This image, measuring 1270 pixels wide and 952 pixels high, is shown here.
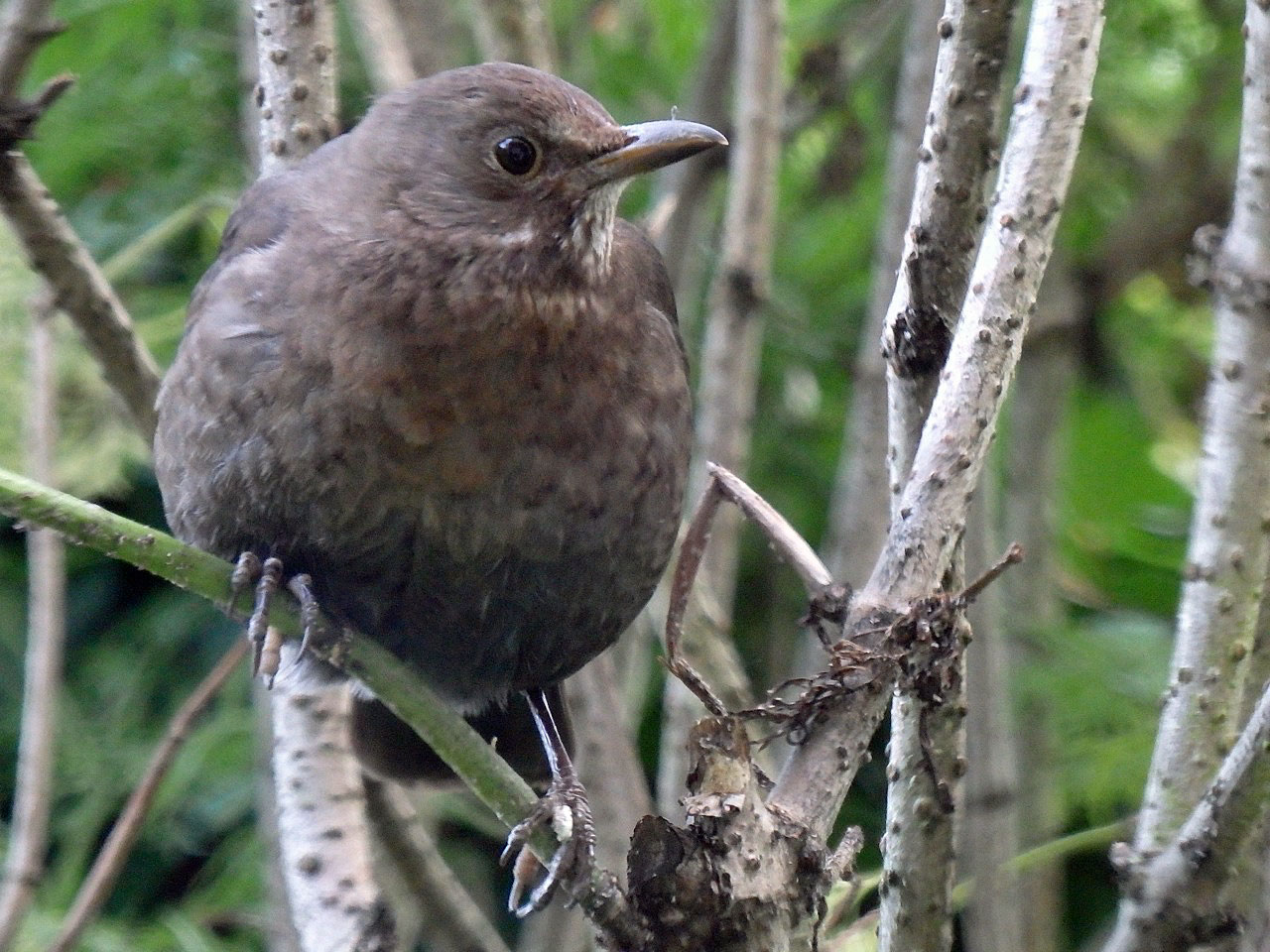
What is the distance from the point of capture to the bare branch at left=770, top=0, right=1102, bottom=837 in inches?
72.1

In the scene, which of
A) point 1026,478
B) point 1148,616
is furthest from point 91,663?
point 1148,616

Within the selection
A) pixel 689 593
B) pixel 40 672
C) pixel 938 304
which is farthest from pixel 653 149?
pixel 40 672

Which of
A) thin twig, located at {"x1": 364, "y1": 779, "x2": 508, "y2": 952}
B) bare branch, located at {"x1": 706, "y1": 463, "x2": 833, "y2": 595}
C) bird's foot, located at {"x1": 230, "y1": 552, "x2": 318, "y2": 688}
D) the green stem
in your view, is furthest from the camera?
thin twig, located at {"x1": 364, "y1": 779, "x2": 508, "y2": 952}

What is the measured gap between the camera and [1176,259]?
4445mm

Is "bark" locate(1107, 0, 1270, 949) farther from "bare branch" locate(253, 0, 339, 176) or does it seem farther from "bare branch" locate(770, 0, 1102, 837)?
"bare branch" locate(253, 0, 339, 176)

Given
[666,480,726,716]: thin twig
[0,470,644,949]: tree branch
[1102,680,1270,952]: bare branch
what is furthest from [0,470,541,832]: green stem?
[1102,680,1270,952]: bare branch

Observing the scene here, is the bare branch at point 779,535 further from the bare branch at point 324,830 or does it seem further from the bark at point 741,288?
the bark at point 741,288

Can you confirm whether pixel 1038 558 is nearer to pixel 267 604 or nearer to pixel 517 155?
pixel 517 155

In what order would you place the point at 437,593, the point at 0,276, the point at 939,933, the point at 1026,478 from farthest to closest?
the point at 1026,478 < the point at 0,276 < the point at 437,593 < the point at 939,933

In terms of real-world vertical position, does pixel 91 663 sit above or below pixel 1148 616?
below

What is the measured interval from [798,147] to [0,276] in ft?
6.42

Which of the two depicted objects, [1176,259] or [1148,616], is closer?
[1148,616]

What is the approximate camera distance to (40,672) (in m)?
2.68

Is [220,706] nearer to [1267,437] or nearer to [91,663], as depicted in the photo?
[91,663]
